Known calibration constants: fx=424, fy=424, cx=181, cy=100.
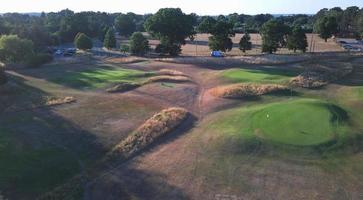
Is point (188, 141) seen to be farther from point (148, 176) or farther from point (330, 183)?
point (330, 183)

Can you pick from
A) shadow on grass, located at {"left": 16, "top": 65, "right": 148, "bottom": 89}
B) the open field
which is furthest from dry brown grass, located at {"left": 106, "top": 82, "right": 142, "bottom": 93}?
shadow on grass, located at {"left": 16, "top": 65, "right": 148, "bottom": 89}

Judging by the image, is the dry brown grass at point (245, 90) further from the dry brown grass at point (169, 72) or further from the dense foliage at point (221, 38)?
the dense foliage at point (221, 38)

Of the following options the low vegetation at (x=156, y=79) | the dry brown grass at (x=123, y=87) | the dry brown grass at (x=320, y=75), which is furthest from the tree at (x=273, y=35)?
the dry brown grass at (x=123, y=87)

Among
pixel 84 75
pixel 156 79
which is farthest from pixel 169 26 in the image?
pixel 156 79

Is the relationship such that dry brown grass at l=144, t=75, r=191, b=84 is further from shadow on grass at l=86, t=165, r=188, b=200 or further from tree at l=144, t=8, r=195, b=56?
tree at l=144, t=8, r=195, b=56

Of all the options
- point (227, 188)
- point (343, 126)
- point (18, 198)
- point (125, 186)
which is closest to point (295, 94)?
point (343, 126)

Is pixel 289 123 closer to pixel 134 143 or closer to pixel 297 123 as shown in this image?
pixel 297 123
